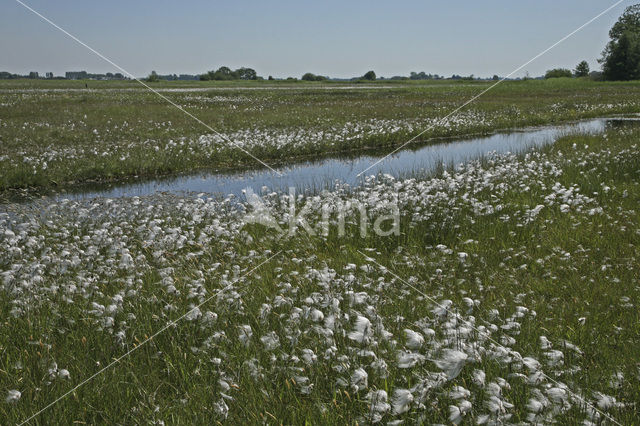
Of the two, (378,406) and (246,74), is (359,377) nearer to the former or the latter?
(378,406)

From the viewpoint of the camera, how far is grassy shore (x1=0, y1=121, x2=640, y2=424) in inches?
144

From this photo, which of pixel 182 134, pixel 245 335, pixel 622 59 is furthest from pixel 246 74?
pixel 245 335

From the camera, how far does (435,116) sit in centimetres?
3025

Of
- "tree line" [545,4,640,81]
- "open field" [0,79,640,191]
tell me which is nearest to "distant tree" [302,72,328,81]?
"tree line" [545,4,640,81]

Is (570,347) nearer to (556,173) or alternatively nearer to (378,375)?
(378,375)

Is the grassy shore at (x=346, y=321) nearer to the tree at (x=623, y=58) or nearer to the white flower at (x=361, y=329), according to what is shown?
the white flower at (x=361, y=329)

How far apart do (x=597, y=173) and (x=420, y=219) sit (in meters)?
6.18

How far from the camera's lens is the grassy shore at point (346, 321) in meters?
3.67

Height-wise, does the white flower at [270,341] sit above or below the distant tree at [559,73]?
below

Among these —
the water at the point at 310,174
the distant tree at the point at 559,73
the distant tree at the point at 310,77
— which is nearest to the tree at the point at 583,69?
the distant tree at the point at 559,73

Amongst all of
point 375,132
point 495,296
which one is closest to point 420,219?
point 495,296

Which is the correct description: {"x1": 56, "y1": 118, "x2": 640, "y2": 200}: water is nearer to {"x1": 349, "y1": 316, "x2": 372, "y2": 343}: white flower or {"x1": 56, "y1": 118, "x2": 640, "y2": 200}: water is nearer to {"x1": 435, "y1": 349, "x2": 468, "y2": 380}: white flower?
{"x1": 349, "y1": 316, "x2": 372, "y2": 343}: white flower

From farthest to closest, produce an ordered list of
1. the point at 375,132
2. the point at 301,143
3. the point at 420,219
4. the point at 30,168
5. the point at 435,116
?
1. the point at 435,116
2. the point at 375,132
3. the point at 301,143
4. the point at 30,168
5. the point at 420,219

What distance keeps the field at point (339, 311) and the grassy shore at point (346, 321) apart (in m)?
0.03
